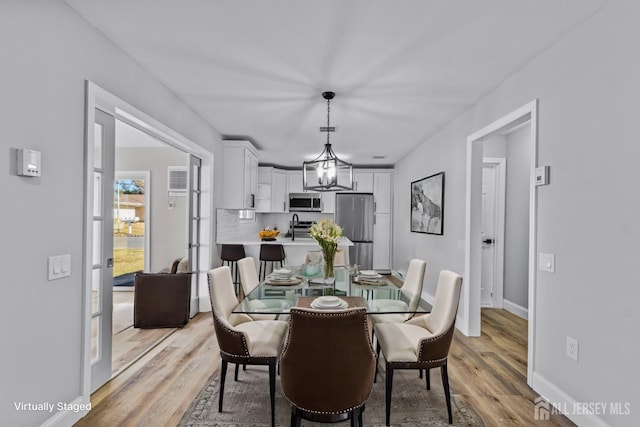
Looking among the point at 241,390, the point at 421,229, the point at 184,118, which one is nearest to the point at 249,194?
the point at 184,118

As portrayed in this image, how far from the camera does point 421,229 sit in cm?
546

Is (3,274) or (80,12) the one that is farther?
(80,12)

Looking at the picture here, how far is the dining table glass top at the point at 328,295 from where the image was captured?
2215mm

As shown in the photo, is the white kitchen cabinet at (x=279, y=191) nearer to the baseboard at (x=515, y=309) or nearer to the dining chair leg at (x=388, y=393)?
the baseboard at (x=515, y=309)

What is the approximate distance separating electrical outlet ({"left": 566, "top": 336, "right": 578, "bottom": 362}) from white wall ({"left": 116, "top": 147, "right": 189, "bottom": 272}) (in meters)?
5.25

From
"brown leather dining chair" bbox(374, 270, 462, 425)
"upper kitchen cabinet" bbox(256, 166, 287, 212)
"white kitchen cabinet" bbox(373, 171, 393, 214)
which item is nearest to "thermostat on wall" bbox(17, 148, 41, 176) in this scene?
"brown leather dining chair" bbox(374, 270, 462, 425)

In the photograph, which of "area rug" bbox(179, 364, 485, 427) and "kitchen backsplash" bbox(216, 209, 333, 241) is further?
"kitchen backsplash" bbox(216, 209, 333, 241)

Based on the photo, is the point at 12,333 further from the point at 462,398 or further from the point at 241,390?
the point at 462,398

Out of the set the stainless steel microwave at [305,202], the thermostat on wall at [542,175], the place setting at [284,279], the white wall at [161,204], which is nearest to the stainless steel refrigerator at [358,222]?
the stainless steel microwave at [305,202]

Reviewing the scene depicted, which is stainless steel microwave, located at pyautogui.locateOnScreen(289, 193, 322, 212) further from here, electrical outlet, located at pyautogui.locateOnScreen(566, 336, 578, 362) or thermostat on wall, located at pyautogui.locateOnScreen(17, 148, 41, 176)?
thermostat on wall, located at pyautogui.locateOnScreen(17, 148, 41, 176)

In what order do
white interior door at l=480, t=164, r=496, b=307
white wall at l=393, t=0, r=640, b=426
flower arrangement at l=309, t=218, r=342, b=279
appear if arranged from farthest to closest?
white interior door at l=480, t=164, r=496, b=307 → flower arrangement at l=309, t=218, r=342, b=279 → white wall at l=393, t=0, r=640, b=426

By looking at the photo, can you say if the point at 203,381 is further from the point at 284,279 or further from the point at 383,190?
the point at 383,190

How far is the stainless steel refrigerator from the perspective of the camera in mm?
7520

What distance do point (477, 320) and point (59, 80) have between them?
4.10 metres
